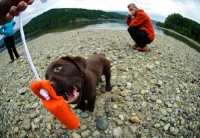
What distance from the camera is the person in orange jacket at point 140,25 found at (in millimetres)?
8266

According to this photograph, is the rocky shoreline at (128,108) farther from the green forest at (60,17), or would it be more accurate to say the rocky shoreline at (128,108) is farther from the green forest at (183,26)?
the green forest at (183,26)

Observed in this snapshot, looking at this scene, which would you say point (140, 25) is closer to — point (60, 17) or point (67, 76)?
point (67, 76)

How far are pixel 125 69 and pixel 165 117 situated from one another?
2.57 meters

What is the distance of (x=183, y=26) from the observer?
38.8 meters

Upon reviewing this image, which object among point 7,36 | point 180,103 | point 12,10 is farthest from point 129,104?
point 7,36

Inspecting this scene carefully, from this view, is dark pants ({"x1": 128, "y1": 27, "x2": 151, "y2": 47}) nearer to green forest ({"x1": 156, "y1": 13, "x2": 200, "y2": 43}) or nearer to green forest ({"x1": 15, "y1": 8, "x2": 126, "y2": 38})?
green forest ({"x1": 15, "y1": 8, "x2": 126, "y2": 38})

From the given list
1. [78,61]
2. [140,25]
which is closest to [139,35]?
[140,25]

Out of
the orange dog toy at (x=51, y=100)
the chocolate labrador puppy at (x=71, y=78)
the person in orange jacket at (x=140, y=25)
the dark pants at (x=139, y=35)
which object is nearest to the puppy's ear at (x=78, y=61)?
the chocolate labrador puppy at (x=71, y=78)

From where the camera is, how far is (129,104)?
521 cm

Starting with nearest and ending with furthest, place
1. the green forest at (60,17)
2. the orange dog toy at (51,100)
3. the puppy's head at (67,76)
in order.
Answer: the orange dog toy at (51,100)
the puppy's head at (67,76)
the green forest at (60,17)

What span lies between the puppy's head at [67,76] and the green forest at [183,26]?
30.3 m

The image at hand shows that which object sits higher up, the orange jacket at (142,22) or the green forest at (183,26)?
the green forest at (183,26)

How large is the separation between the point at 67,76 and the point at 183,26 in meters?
41.5

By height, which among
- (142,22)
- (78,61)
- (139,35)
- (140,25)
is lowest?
(78,61)
